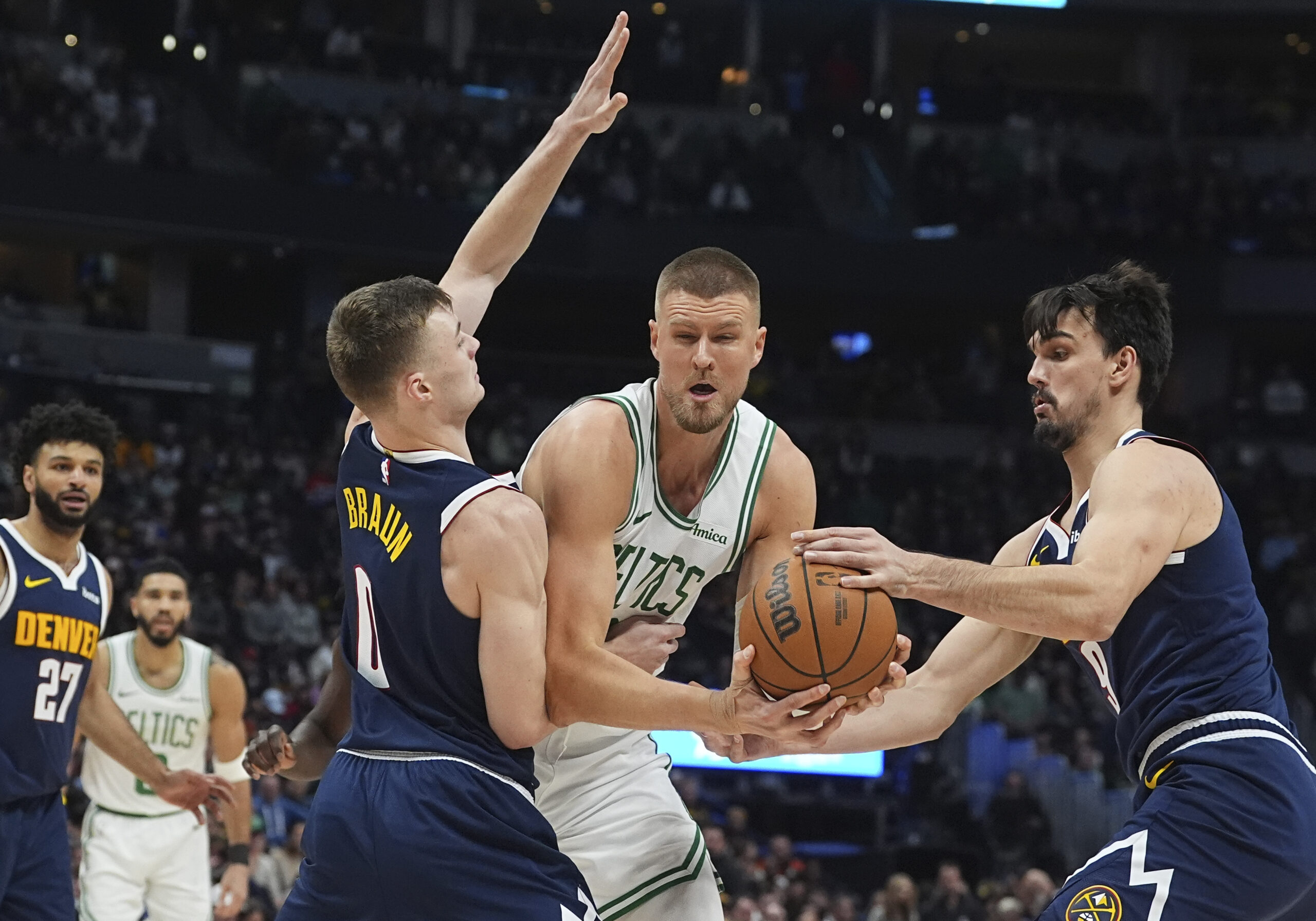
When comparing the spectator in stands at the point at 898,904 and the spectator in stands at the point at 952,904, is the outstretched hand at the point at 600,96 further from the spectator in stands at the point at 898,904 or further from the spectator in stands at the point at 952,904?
the spectator in stands at the point at 952,904

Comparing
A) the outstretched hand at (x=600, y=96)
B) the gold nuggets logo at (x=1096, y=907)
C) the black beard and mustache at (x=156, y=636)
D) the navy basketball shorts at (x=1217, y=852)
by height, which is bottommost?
the black beard and mustache at (x=156, y=636)

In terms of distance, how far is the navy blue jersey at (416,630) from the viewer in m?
3.49

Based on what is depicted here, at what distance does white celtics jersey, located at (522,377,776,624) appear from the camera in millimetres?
4309

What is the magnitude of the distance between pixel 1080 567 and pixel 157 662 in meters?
6.15

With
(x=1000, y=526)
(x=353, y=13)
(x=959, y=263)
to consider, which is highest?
(x=353, y=13)

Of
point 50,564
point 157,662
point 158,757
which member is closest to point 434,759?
point 50,564

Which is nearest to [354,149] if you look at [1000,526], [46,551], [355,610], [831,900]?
[1000,526]

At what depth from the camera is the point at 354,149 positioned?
70.9 ft

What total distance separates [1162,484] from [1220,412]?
62.1 ft

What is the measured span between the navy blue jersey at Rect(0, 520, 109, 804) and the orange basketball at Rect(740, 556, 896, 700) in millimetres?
3352

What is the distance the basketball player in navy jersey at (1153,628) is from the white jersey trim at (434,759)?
776 millimetres

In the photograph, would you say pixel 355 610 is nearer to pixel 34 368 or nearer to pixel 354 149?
pixel 34 368

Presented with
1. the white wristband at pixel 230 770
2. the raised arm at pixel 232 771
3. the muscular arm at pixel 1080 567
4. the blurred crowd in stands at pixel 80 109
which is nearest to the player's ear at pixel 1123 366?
the muscular arm at pixel 1080 567

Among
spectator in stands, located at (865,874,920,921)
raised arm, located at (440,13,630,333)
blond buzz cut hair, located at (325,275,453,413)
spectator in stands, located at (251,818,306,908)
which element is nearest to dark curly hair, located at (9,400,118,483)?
raised arm, located at (440,13,630,333)
